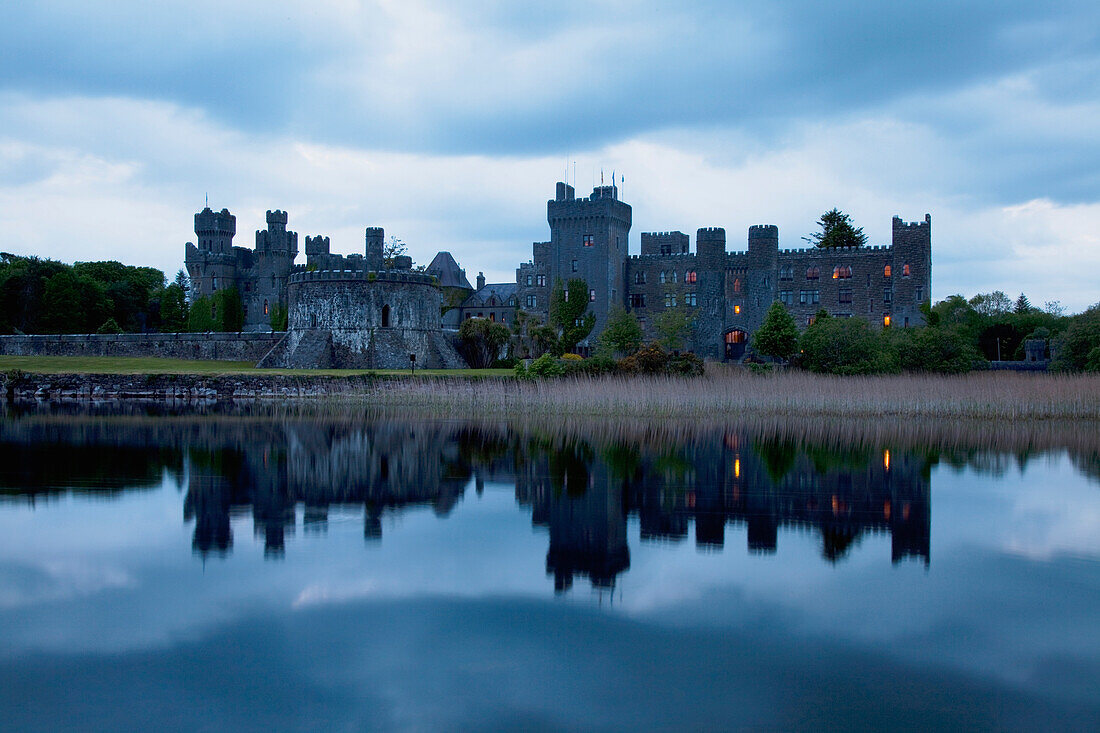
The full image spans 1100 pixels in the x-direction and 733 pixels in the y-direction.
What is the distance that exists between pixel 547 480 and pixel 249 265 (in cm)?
6602

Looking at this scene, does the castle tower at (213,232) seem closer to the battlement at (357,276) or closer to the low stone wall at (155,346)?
the low stone wall at (155,346)

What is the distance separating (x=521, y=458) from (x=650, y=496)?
14.9 feet

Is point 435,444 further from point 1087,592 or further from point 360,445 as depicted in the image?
point 1087,592

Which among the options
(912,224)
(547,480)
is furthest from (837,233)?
(547,480)

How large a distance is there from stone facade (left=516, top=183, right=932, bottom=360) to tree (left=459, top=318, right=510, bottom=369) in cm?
853

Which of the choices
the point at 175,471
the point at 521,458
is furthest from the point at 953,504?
the point at 175,471

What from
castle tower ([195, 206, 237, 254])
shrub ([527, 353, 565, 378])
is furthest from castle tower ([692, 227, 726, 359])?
castle tower ([195, 206, 237, 254])

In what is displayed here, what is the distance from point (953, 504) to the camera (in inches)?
494

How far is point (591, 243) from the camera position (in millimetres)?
54531

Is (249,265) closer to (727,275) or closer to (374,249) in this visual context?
(374,249)

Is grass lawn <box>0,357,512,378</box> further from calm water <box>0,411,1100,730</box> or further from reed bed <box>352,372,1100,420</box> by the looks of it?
calm water <box>0,411,1100,730</box>

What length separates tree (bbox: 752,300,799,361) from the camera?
43.2 metres

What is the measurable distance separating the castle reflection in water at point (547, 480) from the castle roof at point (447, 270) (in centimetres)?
5212

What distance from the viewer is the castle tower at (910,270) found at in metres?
52.0
